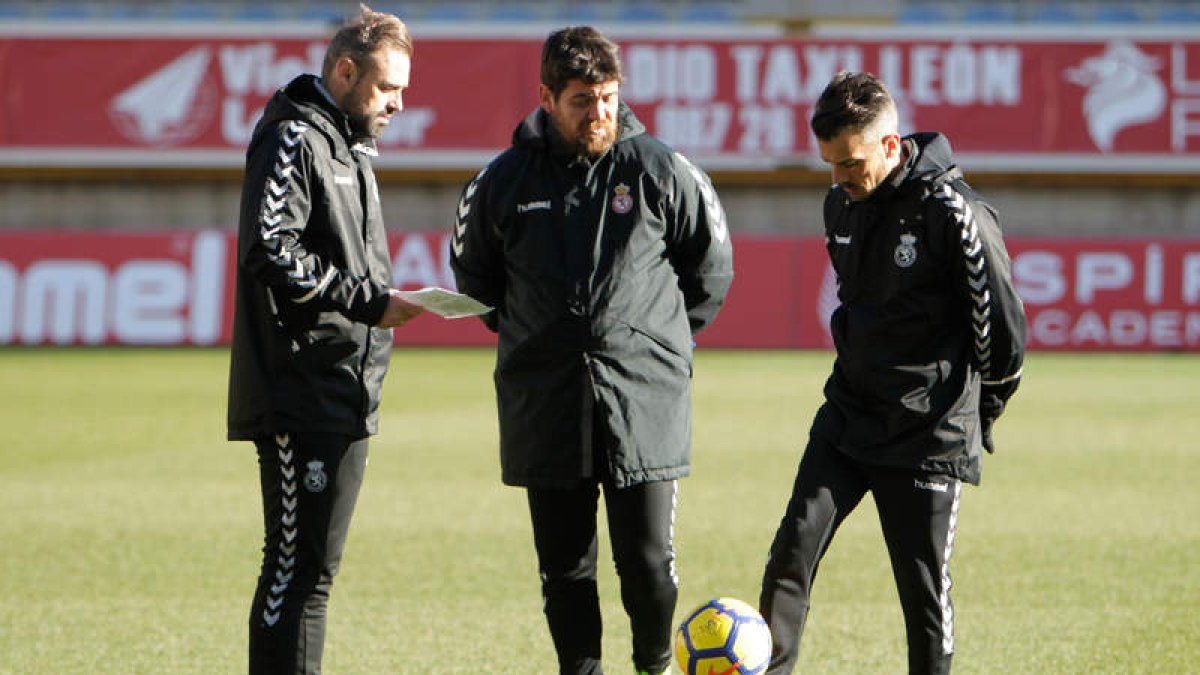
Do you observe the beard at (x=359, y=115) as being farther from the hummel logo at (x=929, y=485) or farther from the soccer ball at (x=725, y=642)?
the hummel logo at (x=929, y=485)

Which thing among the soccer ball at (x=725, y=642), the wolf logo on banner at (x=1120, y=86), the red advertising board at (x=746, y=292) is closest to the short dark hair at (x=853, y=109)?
the soccer ball at (x=725, y=642)

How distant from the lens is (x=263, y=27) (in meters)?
25.3

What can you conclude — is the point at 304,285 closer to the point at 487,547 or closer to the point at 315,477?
the point at 315,477

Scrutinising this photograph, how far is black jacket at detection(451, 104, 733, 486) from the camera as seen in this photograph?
15.6ft

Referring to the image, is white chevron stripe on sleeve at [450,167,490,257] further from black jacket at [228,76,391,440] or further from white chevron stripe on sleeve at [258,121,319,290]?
white chevron stripe on sleeve at [258,121,319,290]

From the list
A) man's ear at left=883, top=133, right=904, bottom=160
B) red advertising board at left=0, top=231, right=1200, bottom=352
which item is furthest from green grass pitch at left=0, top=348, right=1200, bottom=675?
red advertising board at left=0, top=231, right=1200, bottom=352

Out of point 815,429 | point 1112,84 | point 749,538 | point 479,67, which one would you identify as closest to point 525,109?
point 479,67

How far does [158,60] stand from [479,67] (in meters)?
5.04

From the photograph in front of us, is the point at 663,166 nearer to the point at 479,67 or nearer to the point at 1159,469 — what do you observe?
the point at 1159,469

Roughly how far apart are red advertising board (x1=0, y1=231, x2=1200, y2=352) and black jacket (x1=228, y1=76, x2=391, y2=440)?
1754cm

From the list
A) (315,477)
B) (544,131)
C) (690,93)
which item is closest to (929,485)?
(544,131)

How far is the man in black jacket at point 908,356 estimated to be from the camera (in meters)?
4.74

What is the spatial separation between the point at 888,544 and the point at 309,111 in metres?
2.13

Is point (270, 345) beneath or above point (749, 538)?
above
